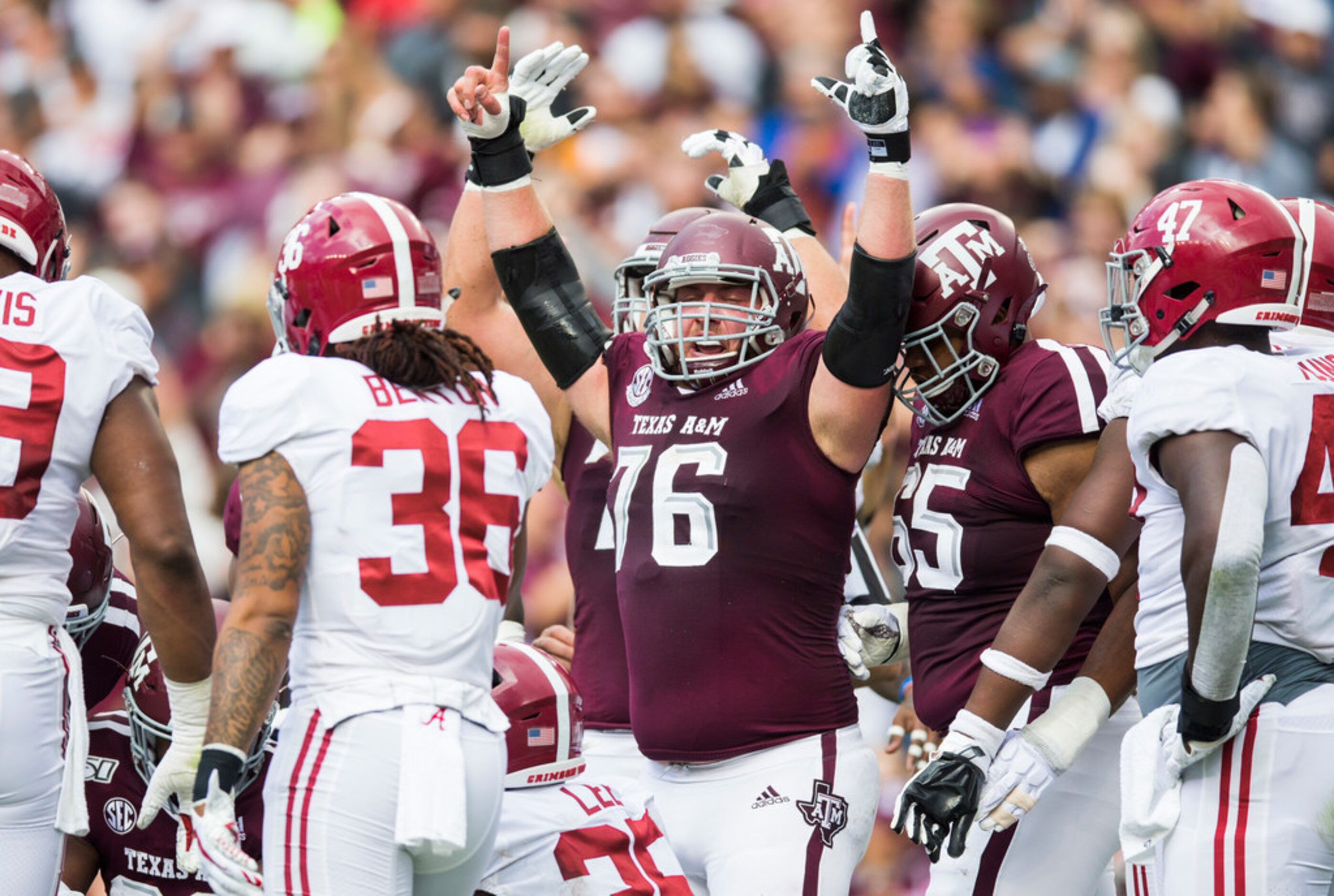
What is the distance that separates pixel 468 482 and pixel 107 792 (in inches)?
62.6

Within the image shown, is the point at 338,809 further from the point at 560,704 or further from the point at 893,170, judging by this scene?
the point at 893,170

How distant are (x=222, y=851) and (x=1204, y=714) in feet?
5.78

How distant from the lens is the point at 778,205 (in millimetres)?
4961

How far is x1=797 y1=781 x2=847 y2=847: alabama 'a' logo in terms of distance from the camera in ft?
12.4

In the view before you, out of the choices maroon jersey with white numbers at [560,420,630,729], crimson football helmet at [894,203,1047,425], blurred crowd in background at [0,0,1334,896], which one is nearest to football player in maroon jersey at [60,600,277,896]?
maroon jersey with white numbers at [560,420,630,729]

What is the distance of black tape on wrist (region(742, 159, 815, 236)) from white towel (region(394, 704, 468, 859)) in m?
2.25

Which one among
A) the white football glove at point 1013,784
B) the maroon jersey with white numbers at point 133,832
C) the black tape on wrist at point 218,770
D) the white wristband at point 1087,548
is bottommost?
the maroon jersey with white numbers at point 133,832

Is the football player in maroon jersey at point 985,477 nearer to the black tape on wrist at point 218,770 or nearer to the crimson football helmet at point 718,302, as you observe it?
the crimson football helmet at point 718,302

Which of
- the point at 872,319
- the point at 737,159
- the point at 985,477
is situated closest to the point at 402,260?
the point at 872,319

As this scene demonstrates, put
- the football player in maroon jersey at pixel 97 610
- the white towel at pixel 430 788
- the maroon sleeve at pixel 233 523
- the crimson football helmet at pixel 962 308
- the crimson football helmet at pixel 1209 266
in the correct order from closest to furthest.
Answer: the white towel at pixel 430 788, the crimson football helmet at pixel 1209 266, the maroon sleeve at pixel 233 523, the crimson football helmet at pixel 962 308, the football player in maroon jersey at pixel 97 610

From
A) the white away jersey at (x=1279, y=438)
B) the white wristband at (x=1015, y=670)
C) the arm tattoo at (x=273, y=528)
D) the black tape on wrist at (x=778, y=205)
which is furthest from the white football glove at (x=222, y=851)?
the black tape on wrist at (x=778, y=205)

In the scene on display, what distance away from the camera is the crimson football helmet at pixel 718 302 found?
4.00 m

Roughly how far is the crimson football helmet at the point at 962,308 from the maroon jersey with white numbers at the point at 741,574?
29 centimetres

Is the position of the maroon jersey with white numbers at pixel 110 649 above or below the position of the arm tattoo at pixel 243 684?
below
